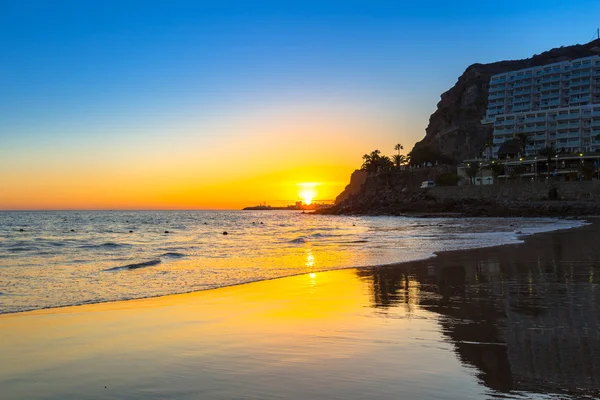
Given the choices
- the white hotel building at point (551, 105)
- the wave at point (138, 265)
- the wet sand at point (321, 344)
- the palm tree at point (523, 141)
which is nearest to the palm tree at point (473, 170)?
the palm tree at point (523, 141)

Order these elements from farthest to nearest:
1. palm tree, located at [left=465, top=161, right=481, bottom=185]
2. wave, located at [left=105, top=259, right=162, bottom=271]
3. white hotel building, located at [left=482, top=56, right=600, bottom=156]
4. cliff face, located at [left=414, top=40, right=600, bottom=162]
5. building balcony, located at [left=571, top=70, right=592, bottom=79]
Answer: cliff face, located at [left=414, top=40, right=600, bottom=162]
building balcony, located at [left=571, top=70, right=592, bottom=79]
white hotel building, located at [left=482, top=56, right=600, bottom=156]
palm tree, located at [left=465, top=161, right=481, bottom=185]
wave, located at [left=105, top=259, right=162, bottom=271]

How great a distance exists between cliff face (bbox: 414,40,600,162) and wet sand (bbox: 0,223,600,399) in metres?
150

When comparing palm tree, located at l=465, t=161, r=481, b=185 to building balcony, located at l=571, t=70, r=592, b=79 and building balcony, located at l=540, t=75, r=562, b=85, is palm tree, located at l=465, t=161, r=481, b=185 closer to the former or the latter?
building balcony, located at l=571, t=70, r=592, b=79

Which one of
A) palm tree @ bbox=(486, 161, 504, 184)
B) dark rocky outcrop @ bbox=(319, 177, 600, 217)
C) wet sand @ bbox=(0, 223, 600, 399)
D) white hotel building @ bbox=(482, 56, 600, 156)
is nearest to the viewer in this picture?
wet sand @ bbox=(0, 223, 600, 399)

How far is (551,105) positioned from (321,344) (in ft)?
507

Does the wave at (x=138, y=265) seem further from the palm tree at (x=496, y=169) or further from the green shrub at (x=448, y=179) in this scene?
the green shrub at (x=448, y=179)

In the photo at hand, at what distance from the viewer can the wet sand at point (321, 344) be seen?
18.4 feet

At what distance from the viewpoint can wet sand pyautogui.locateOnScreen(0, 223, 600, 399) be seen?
5.61m

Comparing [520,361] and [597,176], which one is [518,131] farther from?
[520,361]

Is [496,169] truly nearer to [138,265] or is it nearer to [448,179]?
[448,179]

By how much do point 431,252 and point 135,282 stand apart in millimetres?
14435

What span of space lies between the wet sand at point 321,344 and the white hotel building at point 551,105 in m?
123

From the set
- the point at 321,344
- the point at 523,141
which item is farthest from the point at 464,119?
the point at 321,344

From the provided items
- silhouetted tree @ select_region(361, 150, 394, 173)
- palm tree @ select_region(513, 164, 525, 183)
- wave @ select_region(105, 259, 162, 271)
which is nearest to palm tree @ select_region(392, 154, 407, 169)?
silhouetted tree @ select_region(361, 150, 394, 173)
